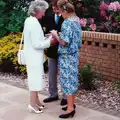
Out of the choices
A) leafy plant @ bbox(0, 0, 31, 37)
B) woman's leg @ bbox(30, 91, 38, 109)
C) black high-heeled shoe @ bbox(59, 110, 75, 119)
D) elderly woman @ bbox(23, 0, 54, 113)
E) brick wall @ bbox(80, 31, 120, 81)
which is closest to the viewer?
elderly woman @ bbox(23, 0, 54, 113)

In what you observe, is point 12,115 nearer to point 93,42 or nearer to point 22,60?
point 22,60

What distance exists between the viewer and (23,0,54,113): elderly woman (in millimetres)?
4961

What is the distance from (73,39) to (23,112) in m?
1.40

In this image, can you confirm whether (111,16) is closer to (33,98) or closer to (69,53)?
(69,53)

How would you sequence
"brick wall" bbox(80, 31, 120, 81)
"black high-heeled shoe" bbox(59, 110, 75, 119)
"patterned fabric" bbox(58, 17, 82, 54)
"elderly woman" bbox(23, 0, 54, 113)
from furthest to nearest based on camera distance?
1. "brick wall" bbox(80, 31, 120, 81)
2. "black high-heeled shoe" bbox(59, 110, 75, 119)
3. "elderly woman" bbox(23, 0, 54, 113)
4. "patterned fabric" bbox(58, 17, 82, 54)

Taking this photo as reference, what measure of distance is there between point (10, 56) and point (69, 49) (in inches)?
123

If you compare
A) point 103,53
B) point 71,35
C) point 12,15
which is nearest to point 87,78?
point 103,53

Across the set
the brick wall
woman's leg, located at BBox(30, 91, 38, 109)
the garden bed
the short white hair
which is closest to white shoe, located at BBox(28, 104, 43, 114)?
woman's leg, located at BBox(30, 91, 38, 109)

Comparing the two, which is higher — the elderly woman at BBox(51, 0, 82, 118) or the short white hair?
the short white hair

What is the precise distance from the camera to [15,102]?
5.86 metres

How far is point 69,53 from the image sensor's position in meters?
5.00

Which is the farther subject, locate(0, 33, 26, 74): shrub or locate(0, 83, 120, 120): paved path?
locate(0, 33, 26, 74): shrub

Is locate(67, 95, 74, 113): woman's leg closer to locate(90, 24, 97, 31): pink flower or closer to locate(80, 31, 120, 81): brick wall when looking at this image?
locate(80, 31, 120, 81): brick wall

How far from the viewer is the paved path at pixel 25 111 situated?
5121 millimetres
